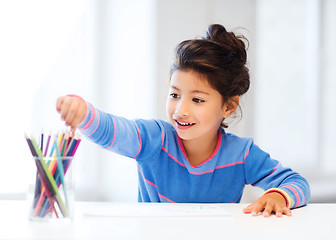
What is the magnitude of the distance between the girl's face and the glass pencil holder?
0.42 meters

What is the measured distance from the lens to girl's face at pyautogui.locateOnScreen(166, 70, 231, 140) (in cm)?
105

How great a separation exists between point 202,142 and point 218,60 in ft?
0.76

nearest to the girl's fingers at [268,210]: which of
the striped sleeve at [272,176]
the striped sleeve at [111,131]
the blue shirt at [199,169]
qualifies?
the striped sleeve at [272,176]

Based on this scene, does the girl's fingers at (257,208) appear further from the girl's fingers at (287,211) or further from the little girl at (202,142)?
the little girl at (202,142)

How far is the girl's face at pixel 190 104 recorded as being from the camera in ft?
3.46

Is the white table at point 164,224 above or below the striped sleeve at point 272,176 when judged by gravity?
above

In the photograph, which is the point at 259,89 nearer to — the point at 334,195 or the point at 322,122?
the point at 322,122

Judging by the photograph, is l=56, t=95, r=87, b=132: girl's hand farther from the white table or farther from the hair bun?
the hair bun

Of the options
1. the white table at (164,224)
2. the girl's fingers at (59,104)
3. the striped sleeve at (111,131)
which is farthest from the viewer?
the striped sleeve at (111,131)

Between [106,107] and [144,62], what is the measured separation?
10.1 inches

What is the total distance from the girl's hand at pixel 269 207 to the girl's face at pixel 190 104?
0.94 feet

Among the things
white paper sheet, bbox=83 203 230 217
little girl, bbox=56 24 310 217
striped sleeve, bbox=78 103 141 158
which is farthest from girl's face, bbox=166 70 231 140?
white paper sheet, bbox=83 203 230 217

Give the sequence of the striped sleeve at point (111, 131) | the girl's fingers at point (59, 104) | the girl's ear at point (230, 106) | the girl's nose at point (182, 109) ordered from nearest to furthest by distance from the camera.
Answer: the girl's fingers at point (59, 104) < the striped sleeve at point (111, 131) < the girl's nose at point (182, 109) < the girl's ear at point (230, 106)

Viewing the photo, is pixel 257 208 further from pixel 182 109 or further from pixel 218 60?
pixel 218 60
